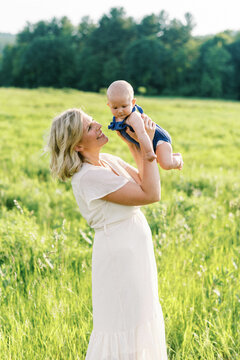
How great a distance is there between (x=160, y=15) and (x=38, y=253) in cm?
9973

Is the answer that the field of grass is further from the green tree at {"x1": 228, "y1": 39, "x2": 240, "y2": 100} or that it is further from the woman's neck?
the green tree at {"x1": 228, "y1": 39, "x2": 240, "y2": 100}

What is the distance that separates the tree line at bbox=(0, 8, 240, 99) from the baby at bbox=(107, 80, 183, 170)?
Answer: 69869 mm

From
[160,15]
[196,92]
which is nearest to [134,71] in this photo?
[196,92]

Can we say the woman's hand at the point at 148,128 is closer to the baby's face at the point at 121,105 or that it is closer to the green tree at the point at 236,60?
Answer: the baby's face at the point at 121,105

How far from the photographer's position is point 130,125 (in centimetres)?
219

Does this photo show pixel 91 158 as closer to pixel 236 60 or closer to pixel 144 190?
pixel 144 190

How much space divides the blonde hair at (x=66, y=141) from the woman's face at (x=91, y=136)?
0.17ft

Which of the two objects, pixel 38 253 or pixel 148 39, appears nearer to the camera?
pixel 38 253

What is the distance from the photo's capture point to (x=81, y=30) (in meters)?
98.6

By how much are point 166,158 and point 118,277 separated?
0.81 metres

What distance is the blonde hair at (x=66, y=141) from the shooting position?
89.0 inches

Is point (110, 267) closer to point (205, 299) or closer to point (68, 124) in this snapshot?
point (68, 124)

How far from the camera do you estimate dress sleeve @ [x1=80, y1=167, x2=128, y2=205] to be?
2.20 m

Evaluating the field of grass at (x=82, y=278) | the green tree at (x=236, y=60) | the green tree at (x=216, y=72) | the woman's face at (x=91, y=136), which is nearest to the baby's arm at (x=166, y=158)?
the woman's face at (x=91, y=136)
